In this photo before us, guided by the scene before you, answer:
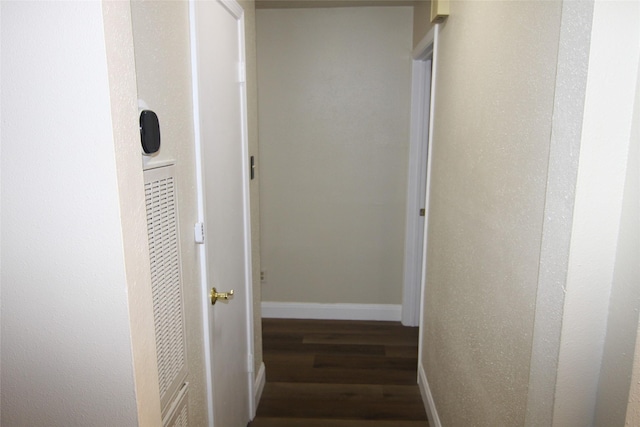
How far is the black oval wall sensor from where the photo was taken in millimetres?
1101

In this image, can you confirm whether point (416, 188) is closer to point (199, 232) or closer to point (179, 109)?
point (199, 232)

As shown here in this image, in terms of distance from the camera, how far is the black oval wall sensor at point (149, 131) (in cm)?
110

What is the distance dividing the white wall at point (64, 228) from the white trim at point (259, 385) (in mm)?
1727

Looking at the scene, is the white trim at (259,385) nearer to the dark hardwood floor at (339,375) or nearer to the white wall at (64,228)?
the dark hardwood floor at (339,375)

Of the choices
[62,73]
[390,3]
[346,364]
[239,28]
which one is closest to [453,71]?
[239,28]

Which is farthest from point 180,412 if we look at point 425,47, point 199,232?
point 425,47

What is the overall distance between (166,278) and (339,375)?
6.36 feet

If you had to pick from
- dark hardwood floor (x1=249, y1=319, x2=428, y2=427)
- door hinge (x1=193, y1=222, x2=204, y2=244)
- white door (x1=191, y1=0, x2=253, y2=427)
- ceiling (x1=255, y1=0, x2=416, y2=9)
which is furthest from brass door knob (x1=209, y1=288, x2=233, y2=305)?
ceiling (x1=255, y1=0, x2=416, y2=9)

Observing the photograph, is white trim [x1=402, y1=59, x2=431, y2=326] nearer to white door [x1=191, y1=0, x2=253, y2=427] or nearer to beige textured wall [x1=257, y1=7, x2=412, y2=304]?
beige textured wall [x1=257, y1=7, x2=412, y2=304]

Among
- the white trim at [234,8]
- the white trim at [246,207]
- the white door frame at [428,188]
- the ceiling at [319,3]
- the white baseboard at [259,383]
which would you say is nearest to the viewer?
the white trim at [234,8]

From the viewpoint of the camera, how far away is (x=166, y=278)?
1282 millimetres

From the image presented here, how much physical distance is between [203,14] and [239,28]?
58 cm

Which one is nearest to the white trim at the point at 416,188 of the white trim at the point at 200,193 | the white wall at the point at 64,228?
the white trim at the point at 200,193

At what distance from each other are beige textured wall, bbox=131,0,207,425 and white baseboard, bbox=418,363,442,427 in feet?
4.03
